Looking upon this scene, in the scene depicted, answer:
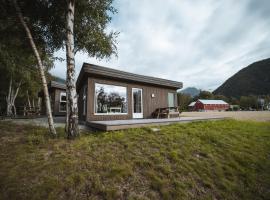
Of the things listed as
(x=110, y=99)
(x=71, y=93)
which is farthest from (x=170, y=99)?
(x=71, y=93)

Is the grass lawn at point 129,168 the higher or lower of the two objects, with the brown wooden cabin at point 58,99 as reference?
lower

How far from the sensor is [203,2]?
6.67m

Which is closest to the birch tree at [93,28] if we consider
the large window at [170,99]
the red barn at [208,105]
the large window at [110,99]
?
the large window at [110,99]

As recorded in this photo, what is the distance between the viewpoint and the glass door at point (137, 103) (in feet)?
29.3

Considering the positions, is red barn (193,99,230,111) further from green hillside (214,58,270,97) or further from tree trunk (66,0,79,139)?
tree trunk (66,0,79,139)

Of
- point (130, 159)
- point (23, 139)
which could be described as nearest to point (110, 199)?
point (130, 159)

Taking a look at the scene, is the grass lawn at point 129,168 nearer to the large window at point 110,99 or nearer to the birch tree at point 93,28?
the large window at point 110,99

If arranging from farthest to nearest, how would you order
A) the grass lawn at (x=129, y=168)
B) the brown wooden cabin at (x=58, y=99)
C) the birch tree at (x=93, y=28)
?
the brown wooden cabin at (x=58, y=99) < the birch tree at (x=93, y=28) < the grass lawn at (x=129, y=168)

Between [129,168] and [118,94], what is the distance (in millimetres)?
5662

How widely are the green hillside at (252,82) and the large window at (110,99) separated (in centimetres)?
9731

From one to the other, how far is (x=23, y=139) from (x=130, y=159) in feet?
10.5

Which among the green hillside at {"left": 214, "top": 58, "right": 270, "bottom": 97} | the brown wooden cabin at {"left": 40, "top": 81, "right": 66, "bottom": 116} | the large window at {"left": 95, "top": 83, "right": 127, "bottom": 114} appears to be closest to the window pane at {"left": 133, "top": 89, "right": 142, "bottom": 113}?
the large window at {"left": 95, "top": 83, "right": 127, "bottom": 114}

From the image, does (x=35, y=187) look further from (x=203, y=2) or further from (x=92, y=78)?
(x=203, y=2)

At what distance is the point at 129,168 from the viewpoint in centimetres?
304
